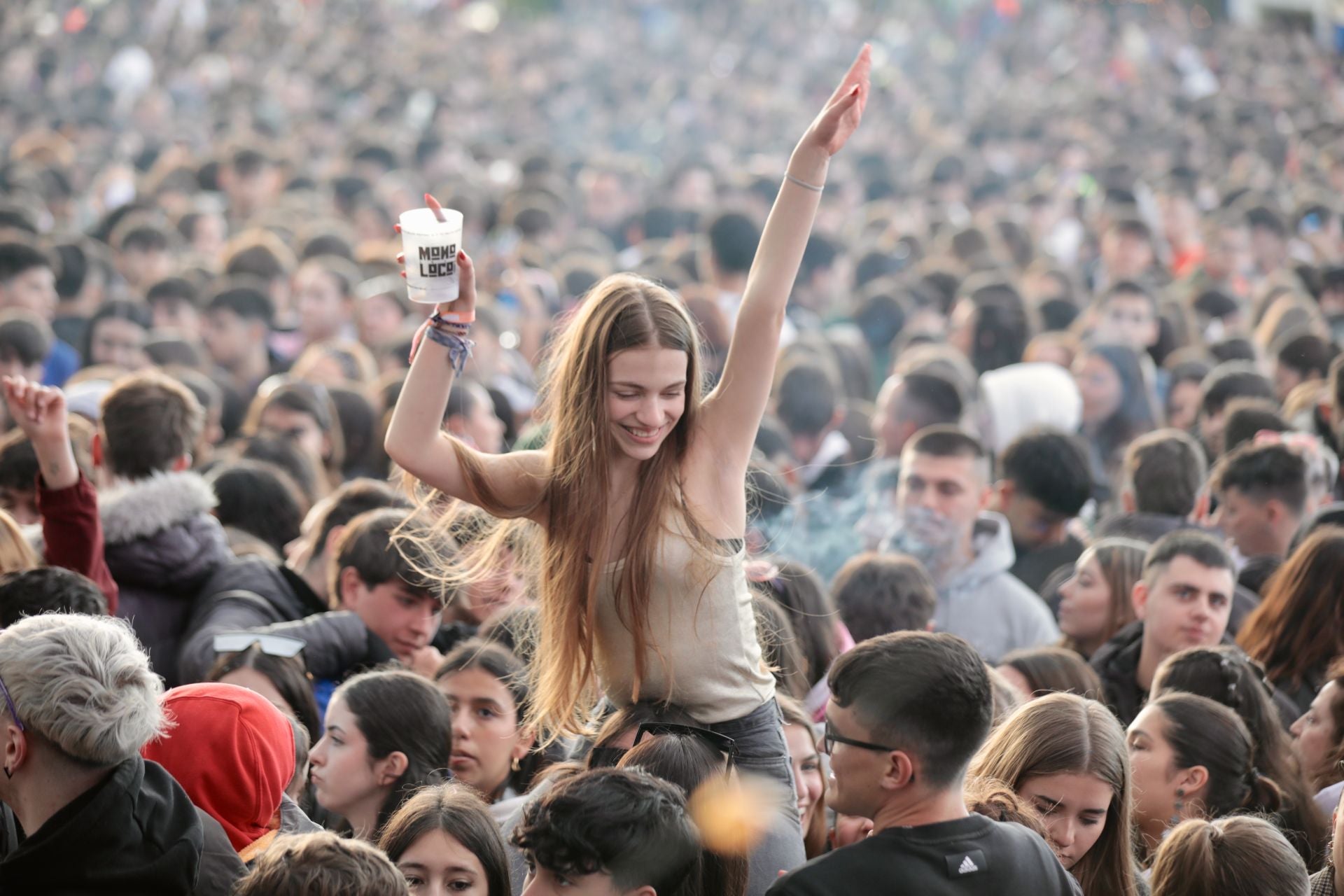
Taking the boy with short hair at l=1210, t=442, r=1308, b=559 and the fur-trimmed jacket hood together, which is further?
the boy with short hair at l=1210, t=442, r=1308, b=559

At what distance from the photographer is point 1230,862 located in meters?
3.06

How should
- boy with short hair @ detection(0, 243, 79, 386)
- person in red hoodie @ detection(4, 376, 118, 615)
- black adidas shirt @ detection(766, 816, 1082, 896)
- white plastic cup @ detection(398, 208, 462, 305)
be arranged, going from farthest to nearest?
boy with short hair @ detection(0, 243, 79, 386)
person in red hoodie @ detection(4, 376, 118, 615)
white plastic cup @ detection(398, 208, 462, 305)
black adidas shirt @ detection(766, 816, 1082, 896)

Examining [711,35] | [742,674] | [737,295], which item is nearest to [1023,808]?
[742,674]

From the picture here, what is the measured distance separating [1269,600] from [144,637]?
144 inches

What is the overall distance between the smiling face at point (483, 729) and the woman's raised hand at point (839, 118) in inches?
72.0

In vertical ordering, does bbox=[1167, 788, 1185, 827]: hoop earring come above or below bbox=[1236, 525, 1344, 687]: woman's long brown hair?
below

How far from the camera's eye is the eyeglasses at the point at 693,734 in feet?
10.0

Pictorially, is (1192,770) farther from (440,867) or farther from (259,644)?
(259,644)

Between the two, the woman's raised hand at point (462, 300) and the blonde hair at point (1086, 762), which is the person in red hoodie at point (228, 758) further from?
the blonde hair at point (1086, 762)

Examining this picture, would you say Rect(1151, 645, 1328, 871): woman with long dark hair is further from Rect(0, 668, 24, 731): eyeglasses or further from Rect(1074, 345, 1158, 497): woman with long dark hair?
Rect(1074, 345, 1158, 497): woman with long dark hair

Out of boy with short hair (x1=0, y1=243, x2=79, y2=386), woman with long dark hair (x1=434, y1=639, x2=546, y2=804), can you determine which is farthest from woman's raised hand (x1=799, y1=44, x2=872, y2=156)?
boy with short hair (x1=0, y1=243, x2=79, y2=386)

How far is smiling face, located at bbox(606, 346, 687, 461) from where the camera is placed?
303 cm

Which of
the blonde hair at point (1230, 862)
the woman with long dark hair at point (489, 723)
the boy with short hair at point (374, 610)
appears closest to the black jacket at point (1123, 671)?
the blonde hair at point (1230, 862)

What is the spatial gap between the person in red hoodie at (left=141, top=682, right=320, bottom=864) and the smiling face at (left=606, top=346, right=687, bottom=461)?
97 cm
